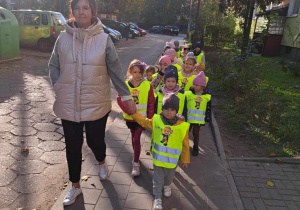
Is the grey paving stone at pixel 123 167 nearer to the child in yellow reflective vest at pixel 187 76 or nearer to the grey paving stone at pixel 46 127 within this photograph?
the grey paving stone at pixel 46 127

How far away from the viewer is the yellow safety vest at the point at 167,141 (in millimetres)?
2885

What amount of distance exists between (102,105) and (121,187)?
1.13 meters

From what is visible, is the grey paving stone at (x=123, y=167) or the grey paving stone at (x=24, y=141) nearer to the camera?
the grey paving stone at (x=123, y=167)

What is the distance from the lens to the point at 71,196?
3049mm

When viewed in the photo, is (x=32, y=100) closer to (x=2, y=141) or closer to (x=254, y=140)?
(x=2, y=141)

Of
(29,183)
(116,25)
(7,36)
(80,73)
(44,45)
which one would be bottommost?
(29,183)

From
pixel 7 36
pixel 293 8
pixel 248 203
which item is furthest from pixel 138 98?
pixel 293 8

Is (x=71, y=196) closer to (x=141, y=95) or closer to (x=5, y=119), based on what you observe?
(x=141, y=95)

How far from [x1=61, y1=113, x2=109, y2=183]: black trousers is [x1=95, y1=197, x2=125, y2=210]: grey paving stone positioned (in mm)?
365

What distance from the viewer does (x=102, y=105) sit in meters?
2.88

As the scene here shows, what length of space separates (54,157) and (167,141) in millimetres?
2054

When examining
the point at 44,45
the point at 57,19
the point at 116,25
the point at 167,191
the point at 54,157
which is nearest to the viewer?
the point at 167,191

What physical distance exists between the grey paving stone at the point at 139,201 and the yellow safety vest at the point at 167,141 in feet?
1.67

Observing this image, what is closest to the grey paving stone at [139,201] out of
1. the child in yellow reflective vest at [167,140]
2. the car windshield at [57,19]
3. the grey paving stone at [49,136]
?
the child in yellow reflective vest at [167,140]
